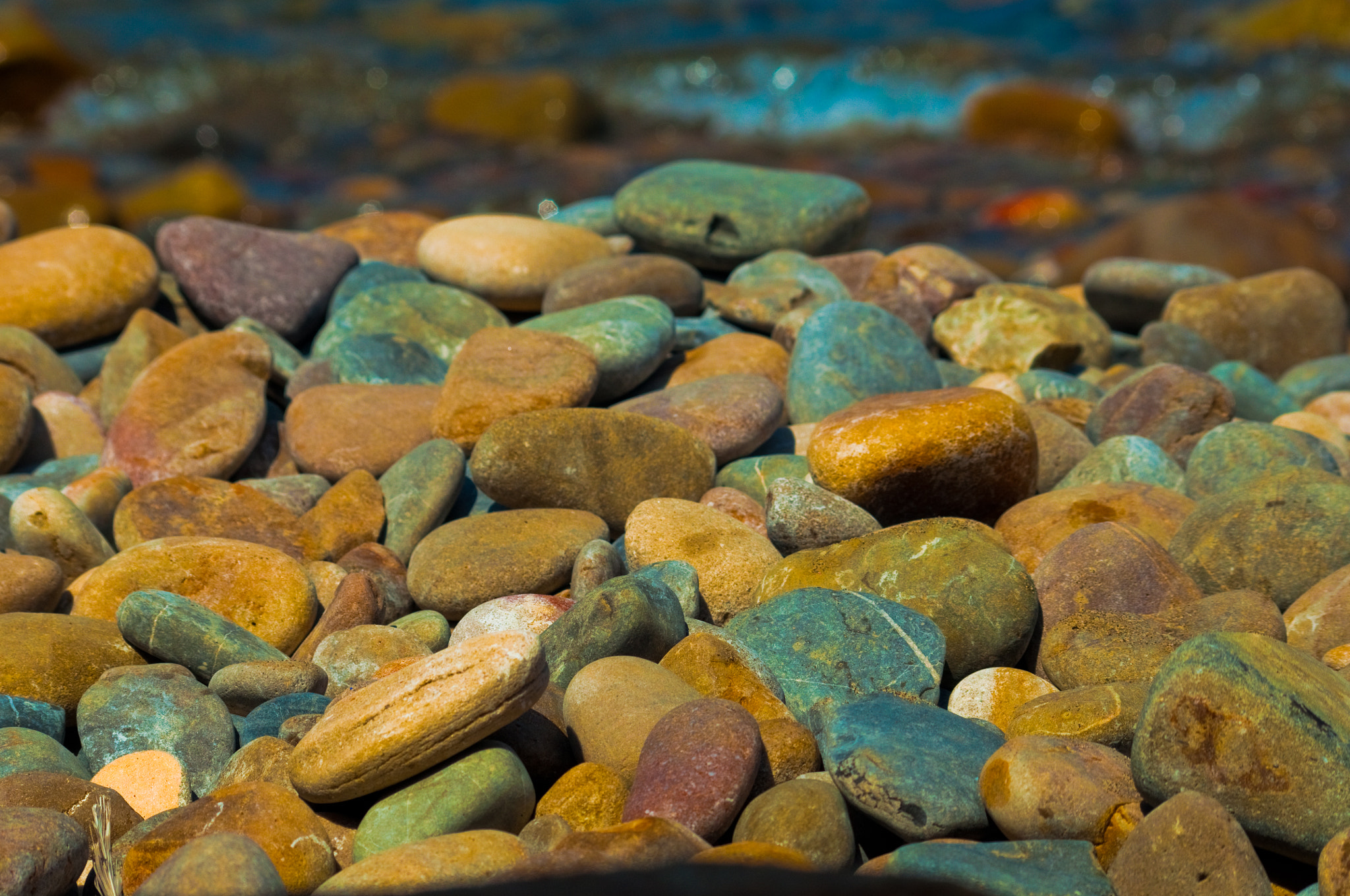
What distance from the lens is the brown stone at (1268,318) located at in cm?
493

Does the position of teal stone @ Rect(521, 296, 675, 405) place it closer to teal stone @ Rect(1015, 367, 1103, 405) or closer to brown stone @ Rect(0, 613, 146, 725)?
teal stone @ Rect(1015, 367, 1103, 405)

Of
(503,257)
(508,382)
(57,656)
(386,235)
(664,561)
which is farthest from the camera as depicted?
(386,235)

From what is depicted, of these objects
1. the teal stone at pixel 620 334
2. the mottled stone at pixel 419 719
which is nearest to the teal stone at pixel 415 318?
the teal stone at pixel 620 334

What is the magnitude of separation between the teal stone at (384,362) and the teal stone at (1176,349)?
285 centimetres

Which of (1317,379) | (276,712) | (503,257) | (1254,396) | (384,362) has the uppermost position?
(503,257)

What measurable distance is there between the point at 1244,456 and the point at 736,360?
5.50 feet

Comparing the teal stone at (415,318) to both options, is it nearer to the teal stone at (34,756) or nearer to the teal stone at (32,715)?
the teal stone at (32,715)

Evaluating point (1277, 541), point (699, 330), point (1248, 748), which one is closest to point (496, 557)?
point (699, 330)

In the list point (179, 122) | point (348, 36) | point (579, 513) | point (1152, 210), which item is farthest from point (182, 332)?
point (348, 36)

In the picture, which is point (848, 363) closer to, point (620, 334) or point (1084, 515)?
point (620, 334)

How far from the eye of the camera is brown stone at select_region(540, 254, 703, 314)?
430cm

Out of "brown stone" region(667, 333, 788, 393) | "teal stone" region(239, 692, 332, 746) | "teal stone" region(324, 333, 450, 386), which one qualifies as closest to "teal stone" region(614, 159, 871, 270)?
"brown stone" region(667, 333, 788, 393)

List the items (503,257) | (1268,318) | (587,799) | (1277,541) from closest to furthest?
(587,799) → (1277,541) → (503,257) → (1268,318)

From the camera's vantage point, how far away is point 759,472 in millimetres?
3451
